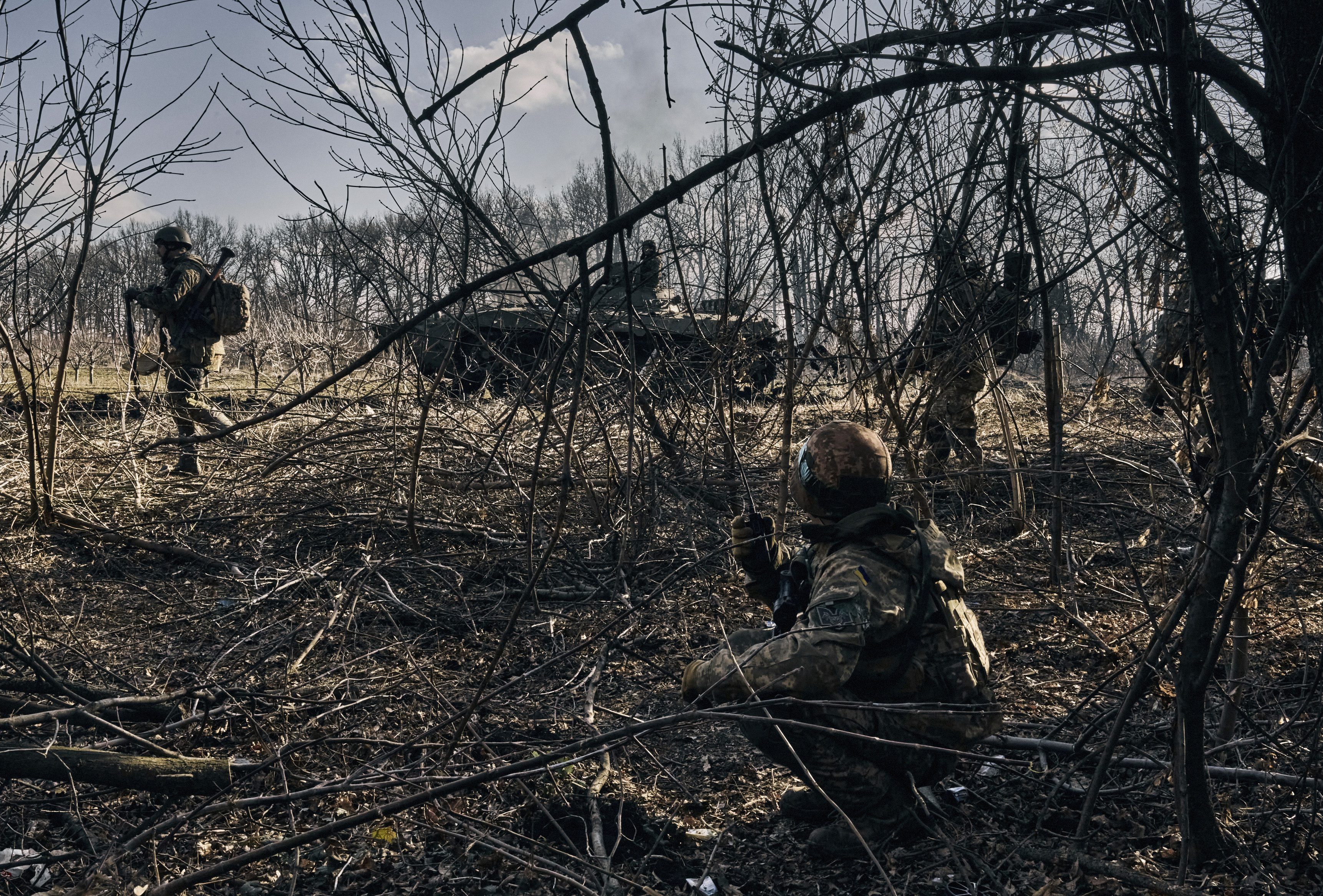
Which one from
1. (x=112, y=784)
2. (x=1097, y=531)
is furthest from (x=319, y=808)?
(x=1097, y=531)

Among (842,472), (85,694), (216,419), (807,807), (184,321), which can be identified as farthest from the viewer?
(184,321)

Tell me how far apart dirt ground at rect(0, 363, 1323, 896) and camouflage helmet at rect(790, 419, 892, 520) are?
601mm

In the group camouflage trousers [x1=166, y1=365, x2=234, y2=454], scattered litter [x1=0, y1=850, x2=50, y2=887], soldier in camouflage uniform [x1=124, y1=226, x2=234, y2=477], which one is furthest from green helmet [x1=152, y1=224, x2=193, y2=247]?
scattered litter [x1=0, y1=850, x2=50, y2=887]

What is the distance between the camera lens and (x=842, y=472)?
240 centimetres

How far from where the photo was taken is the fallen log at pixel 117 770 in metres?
2.24

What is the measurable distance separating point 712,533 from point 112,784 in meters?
3.31

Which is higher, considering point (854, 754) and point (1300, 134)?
point (1300, 134)

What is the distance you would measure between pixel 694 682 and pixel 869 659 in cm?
44

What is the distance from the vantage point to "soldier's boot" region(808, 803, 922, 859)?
2.37m

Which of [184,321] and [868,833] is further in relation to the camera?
[184,321]

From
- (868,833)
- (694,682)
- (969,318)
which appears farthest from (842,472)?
(969,318)

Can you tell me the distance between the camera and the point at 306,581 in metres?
4.25

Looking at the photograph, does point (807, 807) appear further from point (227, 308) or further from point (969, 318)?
point (227, 308)

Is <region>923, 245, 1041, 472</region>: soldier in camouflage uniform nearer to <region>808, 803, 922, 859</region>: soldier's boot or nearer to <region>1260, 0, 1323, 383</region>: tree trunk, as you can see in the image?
<region>1260, 0, 1323, 383</region>: tree trunk
